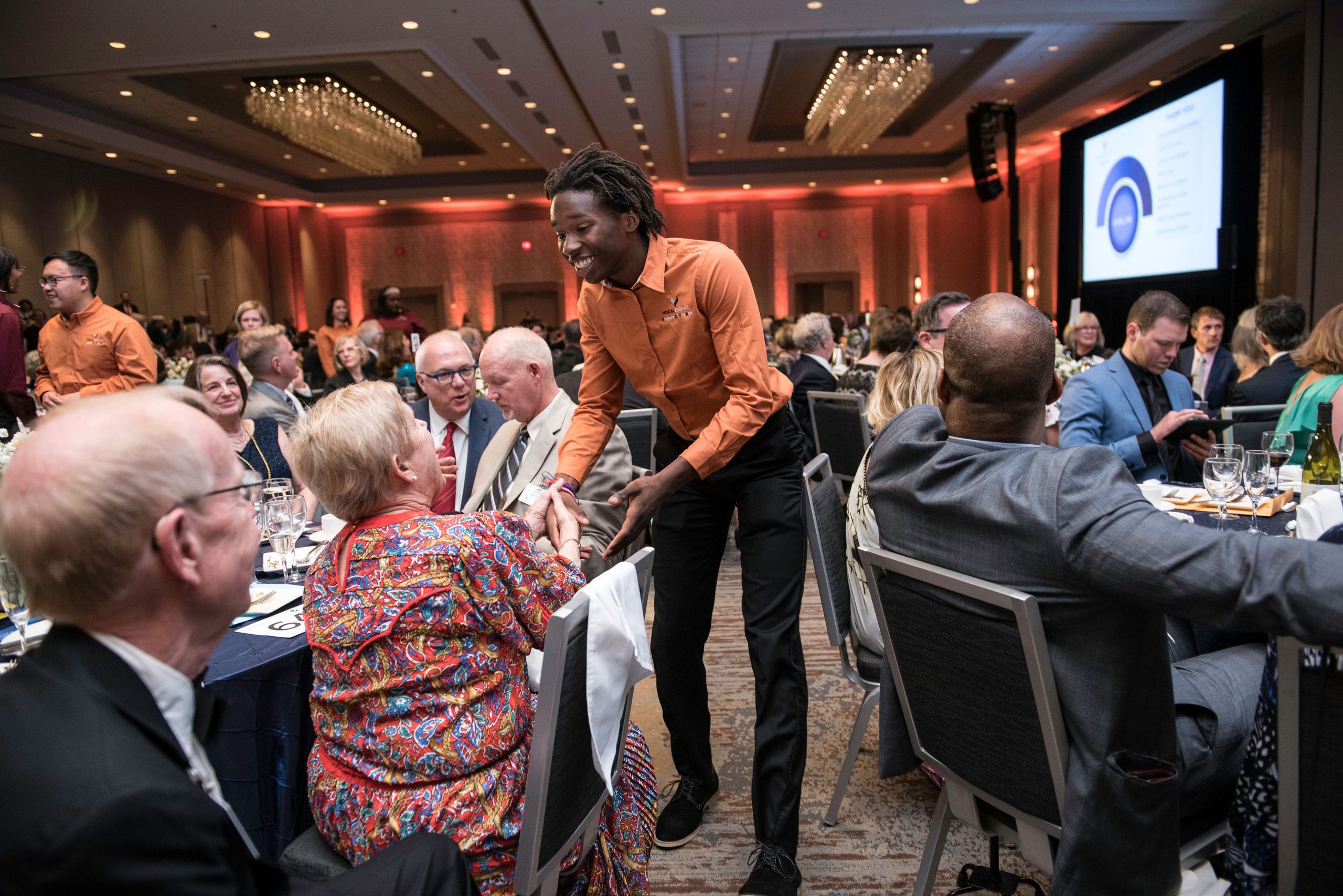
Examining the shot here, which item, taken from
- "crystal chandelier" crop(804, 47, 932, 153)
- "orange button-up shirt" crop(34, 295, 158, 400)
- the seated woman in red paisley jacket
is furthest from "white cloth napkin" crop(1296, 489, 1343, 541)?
"crystal chandelier" crop(804, 47, 932, 153)

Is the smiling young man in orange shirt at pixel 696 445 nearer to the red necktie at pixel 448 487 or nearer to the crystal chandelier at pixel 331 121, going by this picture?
the red necktie at pixel 448 487

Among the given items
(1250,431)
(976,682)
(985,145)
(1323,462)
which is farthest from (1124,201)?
(976,682)

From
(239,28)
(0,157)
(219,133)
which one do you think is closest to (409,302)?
(219,133)

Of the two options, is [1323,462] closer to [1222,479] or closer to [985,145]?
[1222,479]

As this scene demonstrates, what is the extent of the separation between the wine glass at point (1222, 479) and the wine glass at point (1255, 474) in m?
0.03

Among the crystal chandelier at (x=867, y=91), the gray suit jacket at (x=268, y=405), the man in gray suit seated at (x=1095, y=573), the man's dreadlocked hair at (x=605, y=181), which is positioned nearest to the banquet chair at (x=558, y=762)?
the man in gray suit seated at (x=1095, y=573)

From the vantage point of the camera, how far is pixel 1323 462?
8.42ft

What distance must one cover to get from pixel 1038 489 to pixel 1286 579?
323mm

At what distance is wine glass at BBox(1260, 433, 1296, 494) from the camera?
8.51 feet

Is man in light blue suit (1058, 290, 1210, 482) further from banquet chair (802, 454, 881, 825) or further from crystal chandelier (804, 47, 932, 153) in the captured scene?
crystal chandelier (804, 47, 932, 153)

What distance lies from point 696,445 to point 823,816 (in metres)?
1.29

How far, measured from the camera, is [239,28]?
8.31 meters

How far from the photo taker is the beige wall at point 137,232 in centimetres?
1187

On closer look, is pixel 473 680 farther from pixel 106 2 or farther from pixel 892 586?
pixel 106 2
